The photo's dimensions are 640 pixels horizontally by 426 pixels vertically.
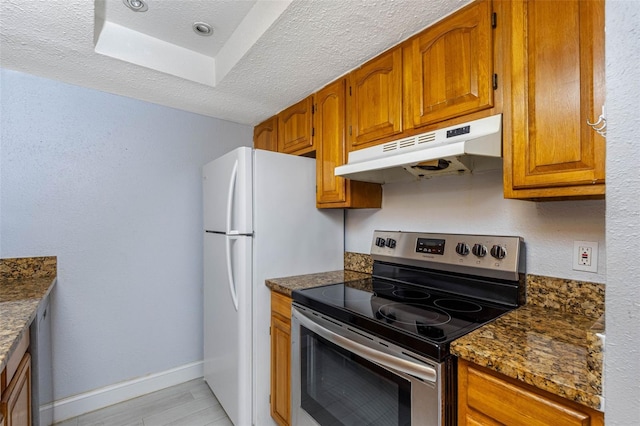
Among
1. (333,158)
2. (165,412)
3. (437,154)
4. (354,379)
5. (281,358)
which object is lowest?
(165,412)

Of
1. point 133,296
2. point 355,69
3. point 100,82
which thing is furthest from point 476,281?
point 100,82

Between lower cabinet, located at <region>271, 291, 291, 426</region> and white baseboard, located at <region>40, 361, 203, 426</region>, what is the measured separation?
3.31ft

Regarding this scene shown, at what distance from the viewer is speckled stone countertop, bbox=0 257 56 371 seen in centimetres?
97

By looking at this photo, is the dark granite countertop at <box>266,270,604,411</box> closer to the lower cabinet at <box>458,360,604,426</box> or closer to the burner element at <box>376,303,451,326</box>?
the lower cabinet at <box>458,360,604,426</box>

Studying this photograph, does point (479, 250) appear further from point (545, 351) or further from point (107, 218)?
point (107, 218)

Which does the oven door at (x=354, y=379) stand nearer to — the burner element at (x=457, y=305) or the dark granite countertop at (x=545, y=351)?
the dark granite countertop at (x=545, y=351)

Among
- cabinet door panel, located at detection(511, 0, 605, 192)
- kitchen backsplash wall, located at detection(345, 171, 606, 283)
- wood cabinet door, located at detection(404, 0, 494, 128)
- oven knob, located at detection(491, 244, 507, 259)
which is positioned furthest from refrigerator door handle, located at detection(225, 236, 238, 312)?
cabinet door panel, located at detection(511, 0, 605, 192)

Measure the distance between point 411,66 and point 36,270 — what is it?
2528mm

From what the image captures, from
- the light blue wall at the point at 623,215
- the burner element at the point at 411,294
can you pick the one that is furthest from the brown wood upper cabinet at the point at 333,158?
the light blue wall at the point at 623,215

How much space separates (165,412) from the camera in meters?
2.04

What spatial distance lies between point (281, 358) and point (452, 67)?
1.72 metres

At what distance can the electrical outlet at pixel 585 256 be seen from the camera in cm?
115

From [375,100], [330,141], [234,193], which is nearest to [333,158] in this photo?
[330,141]

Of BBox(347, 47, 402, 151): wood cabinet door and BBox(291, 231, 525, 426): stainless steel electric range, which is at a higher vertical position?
BBox(347, 47, 402, 151): wood cabinet door
